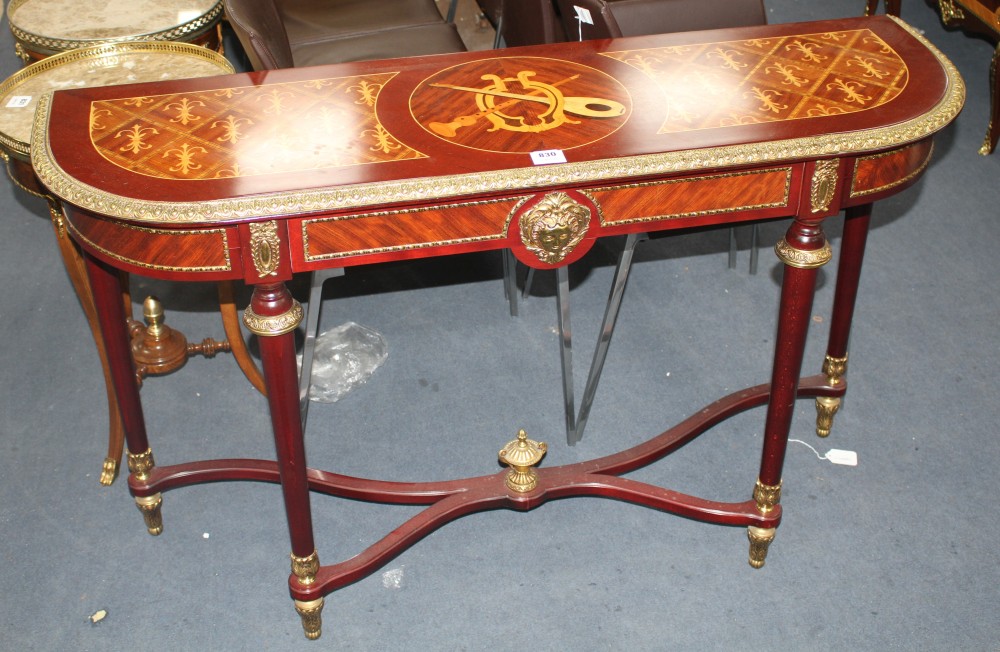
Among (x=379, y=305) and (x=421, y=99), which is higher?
(x=421, y=99)

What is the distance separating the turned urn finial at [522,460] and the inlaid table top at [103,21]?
1352 mm

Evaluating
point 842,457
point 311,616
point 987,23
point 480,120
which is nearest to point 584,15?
point 480,120

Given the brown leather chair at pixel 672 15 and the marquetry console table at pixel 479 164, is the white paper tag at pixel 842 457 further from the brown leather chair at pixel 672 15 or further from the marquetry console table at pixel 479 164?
the brown leather chair at pixel 672 15

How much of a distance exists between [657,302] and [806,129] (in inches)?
48.8

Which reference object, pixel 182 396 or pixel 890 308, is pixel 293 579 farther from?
pixel 890 308

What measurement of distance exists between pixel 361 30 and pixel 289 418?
5.41 ft

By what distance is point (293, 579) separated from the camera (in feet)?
7.73

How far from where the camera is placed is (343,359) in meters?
3.06

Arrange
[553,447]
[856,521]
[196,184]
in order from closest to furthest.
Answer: [196,184]
[856,521]
[553,447]

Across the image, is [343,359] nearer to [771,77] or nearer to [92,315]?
[92,315]

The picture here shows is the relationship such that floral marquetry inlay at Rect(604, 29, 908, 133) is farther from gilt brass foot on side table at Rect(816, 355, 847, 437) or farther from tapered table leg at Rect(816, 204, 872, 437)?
gilt brass foot on side table at Rect(816, 355, 847, 437)

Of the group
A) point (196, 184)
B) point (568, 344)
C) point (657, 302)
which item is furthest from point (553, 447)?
point (196, 184)

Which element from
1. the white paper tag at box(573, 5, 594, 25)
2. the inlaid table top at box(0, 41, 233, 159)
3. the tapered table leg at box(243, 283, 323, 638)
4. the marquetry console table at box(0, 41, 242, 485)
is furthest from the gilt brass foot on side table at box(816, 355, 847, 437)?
the inlaid table top at box(0, 41, 233, 159)

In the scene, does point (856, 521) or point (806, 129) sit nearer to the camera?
point (806, 129)
